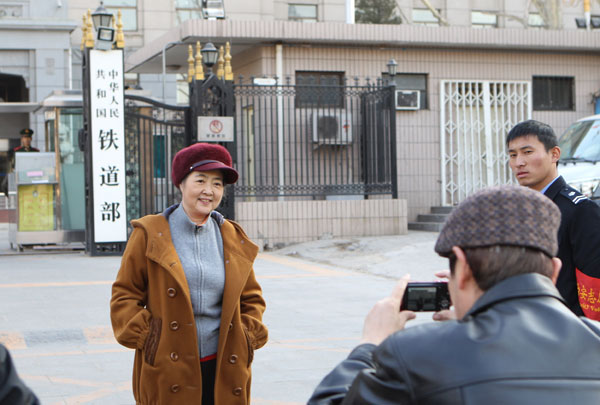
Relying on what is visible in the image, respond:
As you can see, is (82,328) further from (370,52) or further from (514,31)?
(514,31)

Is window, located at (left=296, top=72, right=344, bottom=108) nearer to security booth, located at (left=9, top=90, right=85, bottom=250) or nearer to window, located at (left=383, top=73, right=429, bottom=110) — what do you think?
window, located at (left=383, top=73, right=429, bottom=110)

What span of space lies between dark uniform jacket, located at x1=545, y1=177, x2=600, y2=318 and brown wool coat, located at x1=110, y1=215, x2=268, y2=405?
4.53ft

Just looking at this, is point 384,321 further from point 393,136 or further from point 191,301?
point 393,136

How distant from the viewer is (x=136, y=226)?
3.75 meters

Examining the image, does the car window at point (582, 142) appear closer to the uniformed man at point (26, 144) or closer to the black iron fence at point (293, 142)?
the black iron fence at point (293, 142)

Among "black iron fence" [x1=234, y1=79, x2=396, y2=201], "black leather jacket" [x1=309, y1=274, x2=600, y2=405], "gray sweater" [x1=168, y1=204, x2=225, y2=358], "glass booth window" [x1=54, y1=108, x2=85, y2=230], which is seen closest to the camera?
"black leather jacket" [x1=309, y1=274, x2=600, y2=405]

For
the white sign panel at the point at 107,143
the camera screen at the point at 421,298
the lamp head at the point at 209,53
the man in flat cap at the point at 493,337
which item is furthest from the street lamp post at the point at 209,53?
the man in flat cap at the point at 493,337

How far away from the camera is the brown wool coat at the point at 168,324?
11.7ft

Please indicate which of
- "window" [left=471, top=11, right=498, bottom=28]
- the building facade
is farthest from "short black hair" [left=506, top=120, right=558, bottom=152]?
"window" [left=471, top=11, right=498, bottom=28]

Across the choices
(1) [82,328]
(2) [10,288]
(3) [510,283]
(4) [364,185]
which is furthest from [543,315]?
(4) [364,185]

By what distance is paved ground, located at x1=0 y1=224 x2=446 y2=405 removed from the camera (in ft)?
20.9

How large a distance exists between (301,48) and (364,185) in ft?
11.2

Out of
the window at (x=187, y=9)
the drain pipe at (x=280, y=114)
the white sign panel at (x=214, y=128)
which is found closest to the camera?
the white sign panel at (x=214, y=128)

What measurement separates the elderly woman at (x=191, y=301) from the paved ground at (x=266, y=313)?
7.09 feet
